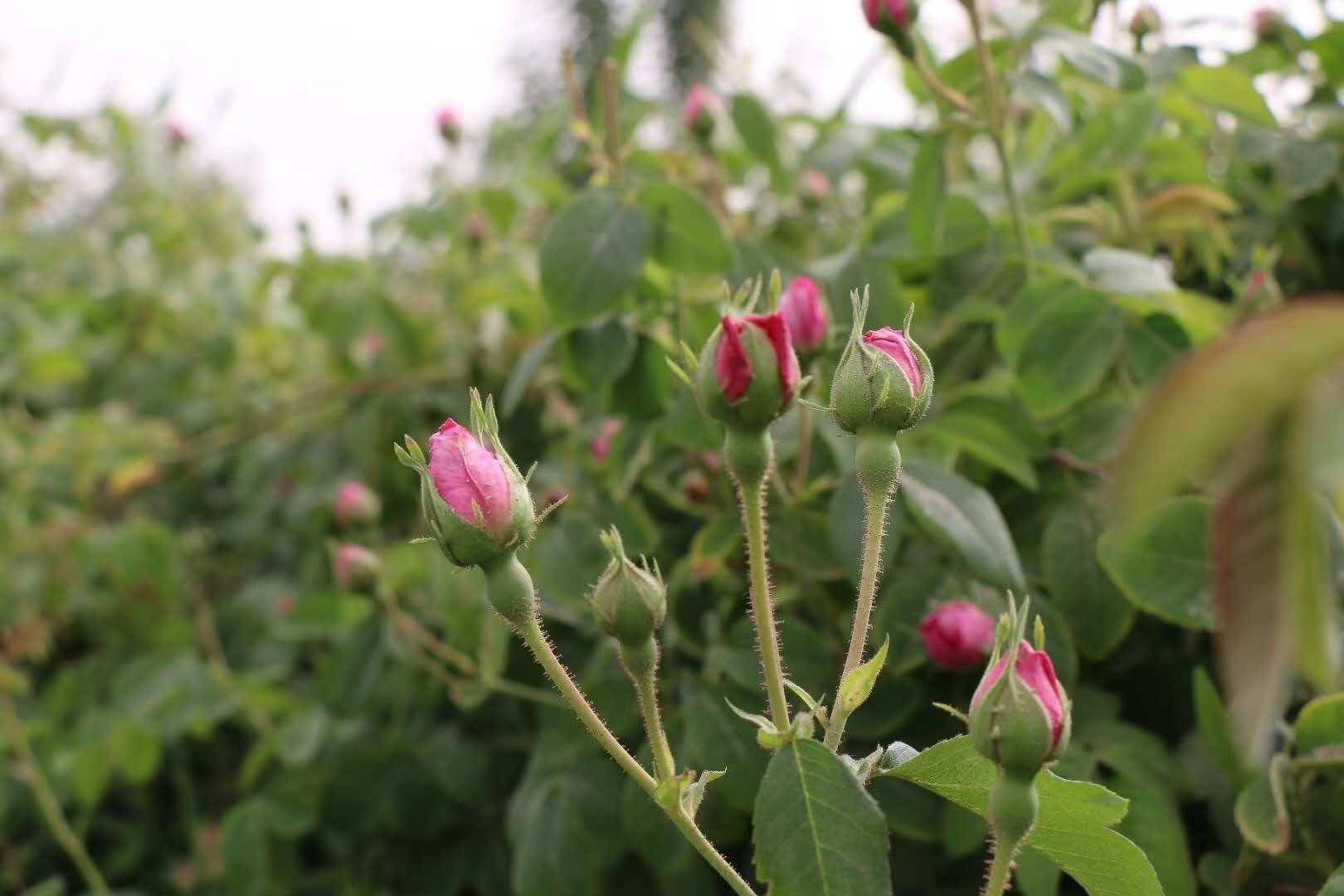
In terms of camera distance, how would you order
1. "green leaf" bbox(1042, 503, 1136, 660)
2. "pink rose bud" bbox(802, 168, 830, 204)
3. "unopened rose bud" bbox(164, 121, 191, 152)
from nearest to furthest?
"green leaf" bbox(1042, 503, 1136, 660) < "pink rose bud" bbox(802, 168, 830, 204) < "unopened rose bud" bbox(164, 121, 191, 152)

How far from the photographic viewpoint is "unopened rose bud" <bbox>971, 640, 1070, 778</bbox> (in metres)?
0.37

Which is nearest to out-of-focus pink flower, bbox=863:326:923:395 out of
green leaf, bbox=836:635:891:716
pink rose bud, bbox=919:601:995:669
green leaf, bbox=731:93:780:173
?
green leaf, bbox=836:635:891:716

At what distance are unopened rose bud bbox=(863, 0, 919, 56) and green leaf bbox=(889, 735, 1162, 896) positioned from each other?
437mm

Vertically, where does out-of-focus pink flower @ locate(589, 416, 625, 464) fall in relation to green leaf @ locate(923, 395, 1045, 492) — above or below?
below

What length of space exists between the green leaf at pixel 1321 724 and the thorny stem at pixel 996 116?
32cm

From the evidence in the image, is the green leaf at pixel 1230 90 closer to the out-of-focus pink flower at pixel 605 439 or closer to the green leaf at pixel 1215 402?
the out-of-focus pink flower at pixel 605 439

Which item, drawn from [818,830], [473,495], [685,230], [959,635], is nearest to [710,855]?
[818,830]

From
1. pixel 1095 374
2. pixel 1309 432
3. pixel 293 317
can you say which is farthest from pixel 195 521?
pixel 1309 432

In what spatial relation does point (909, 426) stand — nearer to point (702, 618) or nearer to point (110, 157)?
point (702, 618)

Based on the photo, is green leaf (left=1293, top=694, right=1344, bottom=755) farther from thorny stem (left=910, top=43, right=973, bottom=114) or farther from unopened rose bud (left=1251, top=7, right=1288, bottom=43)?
unopened rose bud (left=1251, top=7, right=1288, bottom=43)

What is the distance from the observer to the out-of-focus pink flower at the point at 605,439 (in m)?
0.93

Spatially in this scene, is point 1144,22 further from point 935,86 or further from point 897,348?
point 897,348

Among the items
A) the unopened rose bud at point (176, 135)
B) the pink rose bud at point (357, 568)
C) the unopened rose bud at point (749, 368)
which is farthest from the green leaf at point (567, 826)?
the unopened rose bud at point (176, 135)

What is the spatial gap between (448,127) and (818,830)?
3.43 feet
